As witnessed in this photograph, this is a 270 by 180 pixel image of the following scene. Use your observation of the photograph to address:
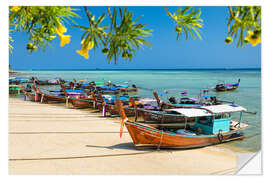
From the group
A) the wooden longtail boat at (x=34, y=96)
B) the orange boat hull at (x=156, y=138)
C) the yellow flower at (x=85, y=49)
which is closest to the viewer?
the yellow flower at (x=85, y=49)

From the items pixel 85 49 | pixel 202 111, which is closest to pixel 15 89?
pixel 202 111

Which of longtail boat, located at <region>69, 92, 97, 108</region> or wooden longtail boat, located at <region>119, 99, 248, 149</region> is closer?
wooden longtail boat, located at <region>119, 99, 248, 149</region>

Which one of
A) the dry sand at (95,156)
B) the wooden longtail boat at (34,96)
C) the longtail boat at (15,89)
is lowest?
the dry sand at (95,156)

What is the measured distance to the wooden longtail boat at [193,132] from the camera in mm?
4703

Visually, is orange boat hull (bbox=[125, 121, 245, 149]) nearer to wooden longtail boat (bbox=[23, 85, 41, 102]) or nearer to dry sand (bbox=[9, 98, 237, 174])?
dry sand (bbox=[9, 98, 237, 174])

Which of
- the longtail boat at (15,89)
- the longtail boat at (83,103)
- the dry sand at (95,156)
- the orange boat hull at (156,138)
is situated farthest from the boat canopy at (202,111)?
the longtail boat at (15,89)

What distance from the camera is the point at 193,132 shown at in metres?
5.59

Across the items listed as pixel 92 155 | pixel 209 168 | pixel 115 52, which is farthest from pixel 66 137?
pixel 115 52

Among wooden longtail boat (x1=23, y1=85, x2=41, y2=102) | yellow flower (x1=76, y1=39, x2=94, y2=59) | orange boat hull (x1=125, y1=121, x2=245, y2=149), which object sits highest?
yellow flower (x1=76, y1=39, x2=94, y2=59)

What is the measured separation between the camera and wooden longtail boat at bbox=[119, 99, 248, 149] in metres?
4.70

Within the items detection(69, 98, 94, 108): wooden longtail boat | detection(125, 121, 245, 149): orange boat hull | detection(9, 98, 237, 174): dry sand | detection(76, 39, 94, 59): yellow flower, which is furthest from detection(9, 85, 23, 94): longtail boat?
detection(76, 39, 94, 59): yellow flower

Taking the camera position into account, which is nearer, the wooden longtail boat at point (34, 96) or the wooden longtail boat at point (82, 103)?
the wooden longtail boat at point (82, 103)

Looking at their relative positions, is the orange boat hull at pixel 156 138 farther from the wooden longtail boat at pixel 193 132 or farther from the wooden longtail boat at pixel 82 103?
the wooden longtail boat at pixel 82 103
